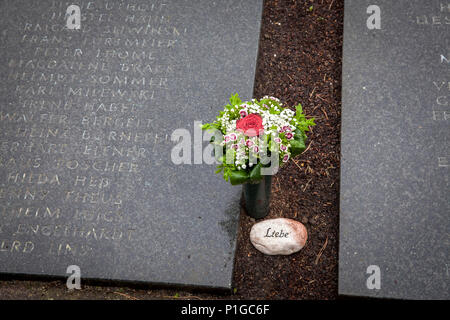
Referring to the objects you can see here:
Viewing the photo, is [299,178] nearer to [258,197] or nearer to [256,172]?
[258,197]

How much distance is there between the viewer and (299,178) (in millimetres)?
3627

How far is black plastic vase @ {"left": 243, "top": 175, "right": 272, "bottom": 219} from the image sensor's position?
3.02 meters

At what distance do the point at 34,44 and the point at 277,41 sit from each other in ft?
8.39

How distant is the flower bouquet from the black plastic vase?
0.28 m

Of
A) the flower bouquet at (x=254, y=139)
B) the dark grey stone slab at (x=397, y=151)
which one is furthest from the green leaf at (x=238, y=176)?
the dark grey stone slab at (x=397, y=151)

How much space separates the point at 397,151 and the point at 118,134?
95.4 inches

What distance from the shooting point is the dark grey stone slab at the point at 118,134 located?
3.21 m

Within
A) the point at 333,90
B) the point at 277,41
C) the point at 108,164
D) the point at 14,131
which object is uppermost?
the point at 277,41

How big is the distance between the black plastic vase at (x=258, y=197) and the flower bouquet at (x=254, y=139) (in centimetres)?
28

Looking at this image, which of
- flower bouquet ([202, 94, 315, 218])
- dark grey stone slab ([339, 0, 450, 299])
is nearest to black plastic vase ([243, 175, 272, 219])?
flower bouquet ([202, 94, 315, 218])

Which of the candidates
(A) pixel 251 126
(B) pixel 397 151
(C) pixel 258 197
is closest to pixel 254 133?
(A) pixel 251 126

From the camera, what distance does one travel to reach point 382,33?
4.05m

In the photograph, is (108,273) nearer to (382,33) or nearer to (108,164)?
(108,164)
